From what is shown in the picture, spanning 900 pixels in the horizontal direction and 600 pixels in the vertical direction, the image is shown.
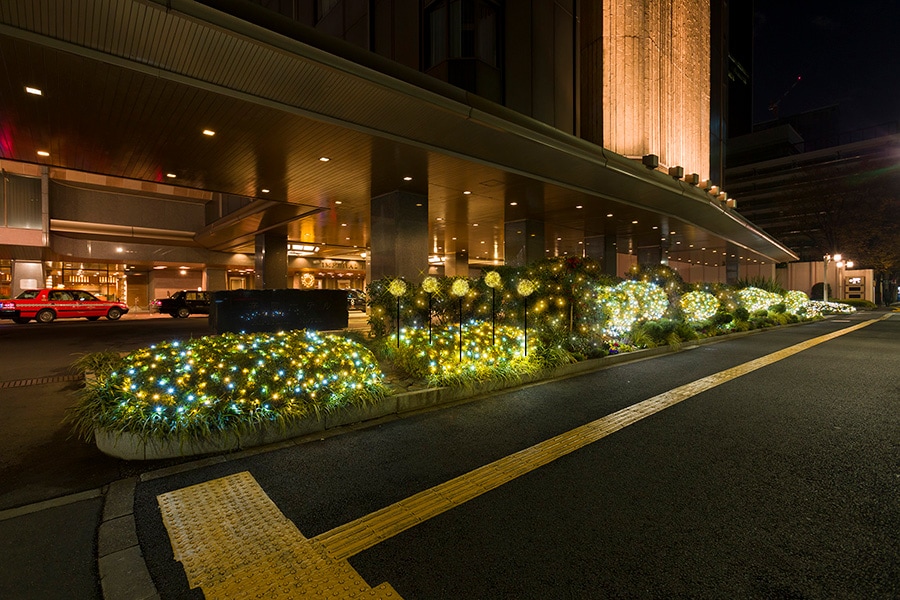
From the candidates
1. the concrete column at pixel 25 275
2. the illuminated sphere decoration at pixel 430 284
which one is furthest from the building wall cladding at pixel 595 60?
the concrete column at pixel 25 275

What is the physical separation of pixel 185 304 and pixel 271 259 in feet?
24.2

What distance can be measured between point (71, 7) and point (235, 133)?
3736mm

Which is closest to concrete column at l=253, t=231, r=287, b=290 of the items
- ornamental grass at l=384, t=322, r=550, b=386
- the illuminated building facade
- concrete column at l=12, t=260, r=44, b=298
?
the illuminated building facade

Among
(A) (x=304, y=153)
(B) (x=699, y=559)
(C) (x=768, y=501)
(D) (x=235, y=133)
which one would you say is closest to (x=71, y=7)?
(D) (x=235, y=133)

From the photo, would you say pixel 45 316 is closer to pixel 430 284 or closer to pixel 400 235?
pixel 400 235

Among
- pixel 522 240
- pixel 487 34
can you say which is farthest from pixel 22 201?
pixel 522 240

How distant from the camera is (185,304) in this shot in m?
24.8

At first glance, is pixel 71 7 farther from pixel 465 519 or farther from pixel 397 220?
pixel 397 220

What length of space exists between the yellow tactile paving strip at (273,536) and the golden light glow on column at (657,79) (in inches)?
805

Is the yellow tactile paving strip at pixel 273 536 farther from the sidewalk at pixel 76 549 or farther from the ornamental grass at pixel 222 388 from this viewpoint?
the ornamental grass at pixel 222 388

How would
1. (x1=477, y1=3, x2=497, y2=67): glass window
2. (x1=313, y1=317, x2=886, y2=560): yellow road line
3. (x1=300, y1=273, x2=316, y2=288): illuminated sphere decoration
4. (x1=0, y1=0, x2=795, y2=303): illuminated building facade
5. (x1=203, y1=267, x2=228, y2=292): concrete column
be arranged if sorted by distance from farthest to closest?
(x1=300, y1=273, x2=316, y2=288): illuminated sphere decoration → (x1=203, y1=267, x2=228, y2=292): concrete column → (x1=477, y1=3, x2=497, y2=67): glass window → (x1=0, y1=0, x2=795, y2=303): illuminated building facade → (x1=313, y1=317, x2=886, y2=560): yellow road line

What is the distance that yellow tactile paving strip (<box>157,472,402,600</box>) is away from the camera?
7.34 ft

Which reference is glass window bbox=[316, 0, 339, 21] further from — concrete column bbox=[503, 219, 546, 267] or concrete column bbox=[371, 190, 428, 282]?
concrete column bbox=[503, 219, 546, 267]

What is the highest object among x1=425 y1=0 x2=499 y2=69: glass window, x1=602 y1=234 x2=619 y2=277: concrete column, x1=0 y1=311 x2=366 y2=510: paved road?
x1=425 y1=0 x2=499 y2=69: glass window
